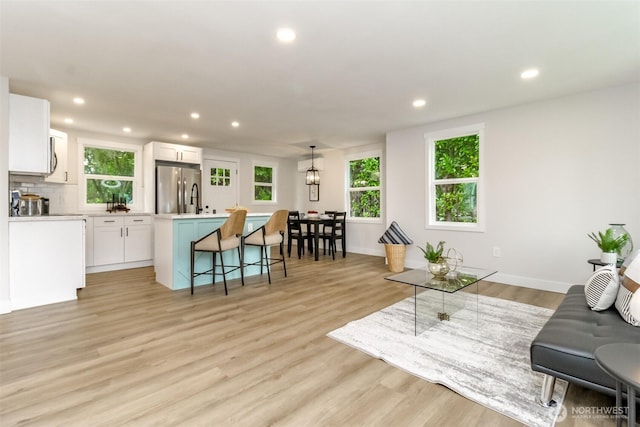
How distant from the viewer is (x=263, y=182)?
26.0 feet

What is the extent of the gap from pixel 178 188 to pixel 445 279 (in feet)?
16.8

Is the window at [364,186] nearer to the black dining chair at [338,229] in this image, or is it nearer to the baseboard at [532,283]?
the black dining chair at [338,229]

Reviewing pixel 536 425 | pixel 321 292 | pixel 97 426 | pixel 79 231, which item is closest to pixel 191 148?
pixel 79 231

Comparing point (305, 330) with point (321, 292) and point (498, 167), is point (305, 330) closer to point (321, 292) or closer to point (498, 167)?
point (321, 292)

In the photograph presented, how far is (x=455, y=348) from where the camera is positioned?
228cm

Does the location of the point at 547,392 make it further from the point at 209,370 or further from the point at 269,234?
the point at 269,234

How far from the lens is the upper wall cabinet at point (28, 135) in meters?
3.26

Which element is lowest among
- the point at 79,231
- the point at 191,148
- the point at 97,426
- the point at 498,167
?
the point at 97,426

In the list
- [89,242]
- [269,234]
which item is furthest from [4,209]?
[269,234]

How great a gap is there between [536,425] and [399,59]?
9.08ft

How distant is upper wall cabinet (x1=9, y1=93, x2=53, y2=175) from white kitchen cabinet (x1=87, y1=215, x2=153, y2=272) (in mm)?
1684

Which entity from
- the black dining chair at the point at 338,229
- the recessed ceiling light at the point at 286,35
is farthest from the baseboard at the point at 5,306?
the black dining chair at the point at 338,229

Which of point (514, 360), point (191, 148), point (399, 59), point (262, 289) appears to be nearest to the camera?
point (514, 360)

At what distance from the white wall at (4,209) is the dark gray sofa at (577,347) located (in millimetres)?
4591
